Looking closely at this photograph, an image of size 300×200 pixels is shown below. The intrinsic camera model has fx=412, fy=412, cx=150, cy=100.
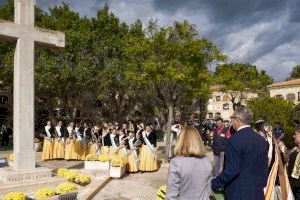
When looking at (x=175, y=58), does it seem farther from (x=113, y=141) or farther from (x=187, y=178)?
(x=187, y=178)

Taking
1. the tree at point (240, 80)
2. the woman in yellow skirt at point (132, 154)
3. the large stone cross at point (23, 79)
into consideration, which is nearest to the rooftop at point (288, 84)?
the tree at point (240, 80)

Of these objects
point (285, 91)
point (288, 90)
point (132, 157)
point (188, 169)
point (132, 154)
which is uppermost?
point (288, 90)

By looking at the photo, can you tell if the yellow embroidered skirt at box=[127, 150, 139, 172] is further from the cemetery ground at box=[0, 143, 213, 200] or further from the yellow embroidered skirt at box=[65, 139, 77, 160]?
the yellow embroidered skirt at box=[65, 139, 77, 160]

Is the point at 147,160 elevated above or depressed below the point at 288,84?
below

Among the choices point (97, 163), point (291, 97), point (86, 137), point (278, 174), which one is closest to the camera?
point (278, 174)

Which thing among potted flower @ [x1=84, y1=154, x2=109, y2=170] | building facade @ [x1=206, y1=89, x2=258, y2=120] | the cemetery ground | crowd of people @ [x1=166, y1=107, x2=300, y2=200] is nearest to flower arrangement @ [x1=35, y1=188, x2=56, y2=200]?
the cemetery ground

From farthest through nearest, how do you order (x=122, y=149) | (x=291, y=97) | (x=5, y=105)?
(x=291, y=97) → (x=5, y=105) → (x=122, y=149)

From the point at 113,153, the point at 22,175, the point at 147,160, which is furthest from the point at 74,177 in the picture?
the point at 113,153

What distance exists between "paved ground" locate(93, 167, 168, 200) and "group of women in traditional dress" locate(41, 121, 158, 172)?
74cm

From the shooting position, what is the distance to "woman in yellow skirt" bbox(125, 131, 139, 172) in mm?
15578

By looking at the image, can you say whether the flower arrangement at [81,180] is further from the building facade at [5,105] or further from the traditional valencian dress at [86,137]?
the building facade at [5,105]

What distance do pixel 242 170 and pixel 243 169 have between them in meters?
0.02

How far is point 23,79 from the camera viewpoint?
35.5ft

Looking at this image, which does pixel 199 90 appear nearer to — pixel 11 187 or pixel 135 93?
pixel 11 187
